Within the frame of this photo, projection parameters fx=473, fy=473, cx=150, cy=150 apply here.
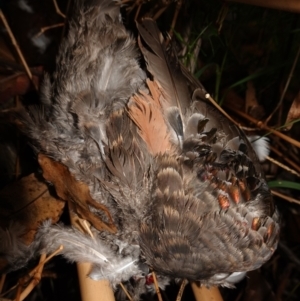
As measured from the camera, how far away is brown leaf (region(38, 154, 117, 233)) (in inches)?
37.3

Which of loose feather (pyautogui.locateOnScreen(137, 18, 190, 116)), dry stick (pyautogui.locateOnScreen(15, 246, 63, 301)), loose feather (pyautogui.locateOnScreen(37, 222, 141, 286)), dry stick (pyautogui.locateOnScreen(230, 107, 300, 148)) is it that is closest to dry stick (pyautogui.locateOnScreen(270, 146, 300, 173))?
dry stick (pyautogui.locateOnScreen(230, 107, 300, 148))

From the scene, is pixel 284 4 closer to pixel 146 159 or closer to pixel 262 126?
pixel 146 159

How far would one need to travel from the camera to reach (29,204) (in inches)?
42.6

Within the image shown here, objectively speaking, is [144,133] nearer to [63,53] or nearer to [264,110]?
[63,53]

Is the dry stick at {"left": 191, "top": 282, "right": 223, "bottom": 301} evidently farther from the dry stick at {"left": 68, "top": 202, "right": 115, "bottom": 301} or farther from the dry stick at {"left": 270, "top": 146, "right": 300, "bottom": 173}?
the dry stick at {"left": 270, "top": 146, "right": 300, "bottom": 173}

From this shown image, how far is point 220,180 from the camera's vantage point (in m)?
0.95

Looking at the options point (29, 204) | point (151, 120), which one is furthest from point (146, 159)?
point (29, 204)

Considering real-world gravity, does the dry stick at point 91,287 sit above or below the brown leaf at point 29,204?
below

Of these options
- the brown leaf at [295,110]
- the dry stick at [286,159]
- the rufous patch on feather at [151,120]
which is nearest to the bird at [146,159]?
the rufous patch on feather at [151,120]

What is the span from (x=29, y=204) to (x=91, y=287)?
256 mm

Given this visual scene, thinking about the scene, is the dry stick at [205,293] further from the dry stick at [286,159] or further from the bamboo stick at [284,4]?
the bamboo stick at [284,4]

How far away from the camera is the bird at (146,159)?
905 millimetres

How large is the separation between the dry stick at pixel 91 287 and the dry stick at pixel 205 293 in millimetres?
203

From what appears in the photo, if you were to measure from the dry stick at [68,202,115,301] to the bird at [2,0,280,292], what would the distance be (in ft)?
0.05
